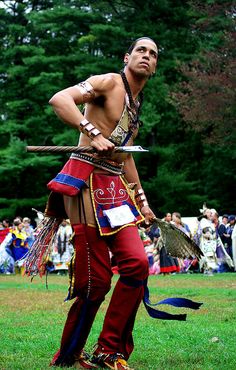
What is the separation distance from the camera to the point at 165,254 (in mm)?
A: 20672

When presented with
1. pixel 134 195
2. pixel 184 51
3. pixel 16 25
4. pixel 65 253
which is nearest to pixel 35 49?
pixel 16 25

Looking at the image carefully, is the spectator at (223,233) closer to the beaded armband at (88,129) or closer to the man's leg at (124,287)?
the man's leg at (124,287)

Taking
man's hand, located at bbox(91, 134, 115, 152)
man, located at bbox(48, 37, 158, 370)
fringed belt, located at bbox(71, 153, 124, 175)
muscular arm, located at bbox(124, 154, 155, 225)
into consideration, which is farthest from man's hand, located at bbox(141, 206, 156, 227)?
man's hand, located at bbox(91, 134, 115, 152)

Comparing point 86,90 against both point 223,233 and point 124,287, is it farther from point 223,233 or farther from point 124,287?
point 223,233

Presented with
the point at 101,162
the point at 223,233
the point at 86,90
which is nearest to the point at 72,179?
the point at 101,162

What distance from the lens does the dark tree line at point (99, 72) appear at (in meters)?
32.1

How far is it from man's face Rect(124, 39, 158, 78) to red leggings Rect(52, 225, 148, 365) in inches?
42.4

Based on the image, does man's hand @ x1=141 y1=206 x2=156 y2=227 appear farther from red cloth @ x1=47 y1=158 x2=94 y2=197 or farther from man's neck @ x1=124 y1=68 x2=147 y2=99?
man's neck @ x1=124 y1=68 x2=147 y2=99

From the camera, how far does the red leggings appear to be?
17.4 feet

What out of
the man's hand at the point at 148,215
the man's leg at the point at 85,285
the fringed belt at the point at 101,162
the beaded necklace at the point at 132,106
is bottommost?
the man's leg at the point at 85,285

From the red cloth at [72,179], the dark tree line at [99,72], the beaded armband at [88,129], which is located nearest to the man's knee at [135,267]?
the red cloth at [72,179]

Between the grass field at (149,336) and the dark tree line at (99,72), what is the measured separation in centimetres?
2044

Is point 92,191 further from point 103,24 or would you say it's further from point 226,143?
point 103,24

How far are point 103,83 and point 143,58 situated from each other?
377 millimetres
